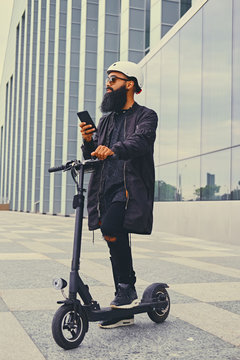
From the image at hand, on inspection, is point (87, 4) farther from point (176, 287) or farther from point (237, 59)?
point (176, 287)

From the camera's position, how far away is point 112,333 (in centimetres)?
346

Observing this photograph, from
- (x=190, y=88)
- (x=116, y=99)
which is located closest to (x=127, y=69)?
(x=116, y=99)

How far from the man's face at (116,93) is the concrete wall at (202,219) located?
380 inches

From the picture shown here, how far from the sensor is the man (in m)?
3.42

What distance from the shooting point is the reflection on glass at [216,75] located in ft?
46.1

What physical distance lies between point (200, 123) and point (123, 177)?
12.4 m

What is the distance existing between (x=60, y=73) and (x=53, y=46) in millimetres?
5685

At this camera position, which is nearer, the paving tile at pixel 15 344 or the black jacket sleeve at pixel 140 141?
the paving tile at pixel 15 344

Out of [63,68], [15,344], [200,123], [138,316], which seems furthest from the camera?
[63,68]

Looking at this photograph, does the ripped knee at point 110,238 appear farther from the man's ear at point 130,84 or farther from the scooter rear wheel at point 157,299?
the man's ear at point 130,84

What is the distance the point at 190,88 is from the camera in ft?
53.9

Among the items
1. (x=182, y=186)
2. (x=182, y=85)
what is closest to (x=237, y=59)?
(x=182, y=85)

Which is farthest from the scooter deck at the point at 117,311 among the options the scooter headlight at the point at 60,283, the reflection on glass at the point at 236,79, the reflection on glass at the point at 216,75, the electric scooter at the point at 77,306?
the reflection on glass at the point at 216,75

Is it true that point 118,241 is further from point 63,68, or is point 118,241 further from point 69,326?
point 63,68
